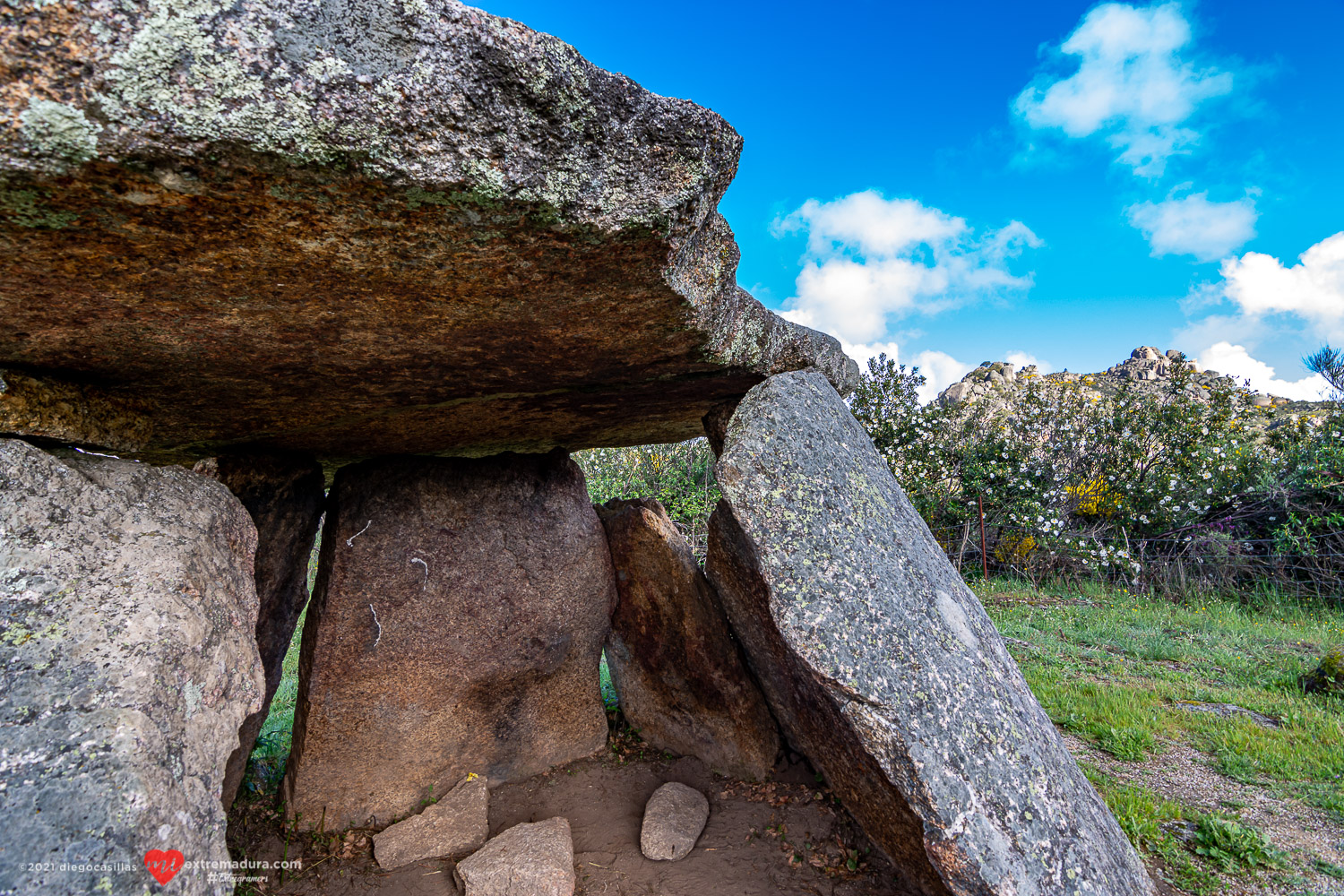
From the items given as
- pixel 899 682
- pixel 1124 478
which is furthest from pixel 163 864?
pixel 1124 478

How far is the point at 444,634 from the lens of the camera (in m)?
4.31

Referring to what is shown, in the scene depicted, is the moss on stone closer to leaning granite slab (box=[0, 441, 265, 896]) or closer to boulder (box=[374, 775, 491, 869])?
leaning granite slab (box=[0, 441, 265, 896])

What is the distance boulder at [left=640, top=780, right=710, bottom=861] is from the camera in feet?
11.8

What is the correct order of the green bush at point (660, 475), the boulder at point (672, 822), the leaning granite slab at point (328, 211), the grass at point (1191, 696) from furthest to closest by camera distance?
1. the green bush at point (660, 475)
2. the boulder at point (672, 822)
3. the grass at point (1191, 696)
4. the leaning granite slab at point (328, 211)

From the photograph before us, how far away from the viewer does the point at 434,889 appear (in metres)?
3.45

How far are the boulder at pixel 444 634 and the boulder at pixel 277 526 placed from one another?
186 mm

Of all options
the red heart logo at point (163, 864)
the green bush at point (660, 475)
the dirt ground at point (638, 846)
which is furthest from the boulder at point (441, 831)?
the green bush at point (660, 475)

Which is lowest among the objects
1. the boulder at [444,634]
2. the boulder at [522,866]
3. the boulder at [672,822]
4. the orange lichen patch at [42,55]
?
the boulder at [522,866]

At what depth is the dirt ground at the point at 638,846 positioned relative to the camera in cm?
335

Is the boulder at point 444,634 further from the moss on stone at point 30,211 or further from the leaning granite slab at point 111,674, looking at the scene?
the moss on stone at point 30,211

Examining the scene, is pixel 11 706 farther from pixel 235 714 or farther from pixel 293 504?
pixel 293 504

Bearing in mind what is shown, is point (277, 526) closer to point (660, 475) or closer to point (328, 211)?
point (328, 211)

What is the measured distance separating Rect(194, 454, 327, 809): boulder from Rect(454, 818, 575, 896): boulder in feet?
5.17

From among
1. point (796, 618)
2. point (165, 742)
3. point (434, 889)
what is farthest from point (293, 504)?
point (796, 618)
